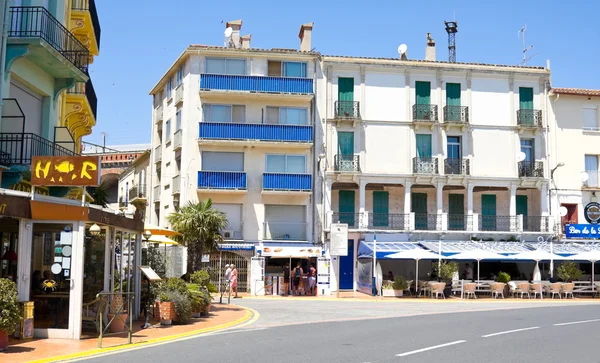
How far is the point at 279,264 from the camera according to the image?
40.2m

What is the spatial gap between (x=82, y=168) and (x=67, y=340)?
11.8 ft

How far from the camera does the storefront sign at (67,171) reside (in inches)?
603

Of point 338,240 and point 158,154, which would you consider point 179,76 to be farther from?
point 338,240

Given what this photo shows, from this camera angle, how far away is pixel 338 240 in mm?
34125

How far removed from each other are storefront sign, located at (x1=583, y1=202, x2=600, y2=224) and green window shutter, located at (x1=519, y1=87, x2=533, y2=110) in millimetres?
6713

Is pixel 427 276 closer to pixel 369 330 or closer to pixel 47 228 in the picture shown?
pixel 369 330

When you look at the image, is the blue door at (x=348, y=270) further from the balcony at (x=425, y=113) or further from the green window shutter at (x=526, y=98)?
the green window shutter at (x=526, y=98)

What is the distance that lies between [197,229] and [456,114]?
18092 mm

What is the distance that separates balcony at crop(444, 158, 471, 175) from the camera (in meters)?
41.6

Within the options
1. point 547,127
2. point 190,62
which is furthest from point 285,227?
point 547,127

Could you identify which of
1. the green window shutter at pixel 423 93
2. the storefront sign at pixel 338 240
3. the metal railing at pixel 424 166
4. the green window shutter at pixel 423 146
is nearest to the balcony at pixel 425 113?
the green window shutter at pixel 423 93

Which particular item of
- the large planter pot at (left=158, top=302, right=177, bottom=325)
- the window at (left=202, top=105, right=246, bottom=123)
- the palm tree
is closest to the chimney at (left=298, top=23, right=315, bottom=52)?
the window at (left=202, top=105, right=246, bottom=123)

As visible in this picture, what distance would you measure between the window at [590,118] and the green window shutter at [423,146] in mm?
9815

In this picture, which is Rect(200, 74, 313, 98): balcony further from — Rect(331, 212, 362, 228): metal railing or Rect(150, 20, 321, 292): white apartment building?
Rect(331, 212, 362, 228): metal railing
